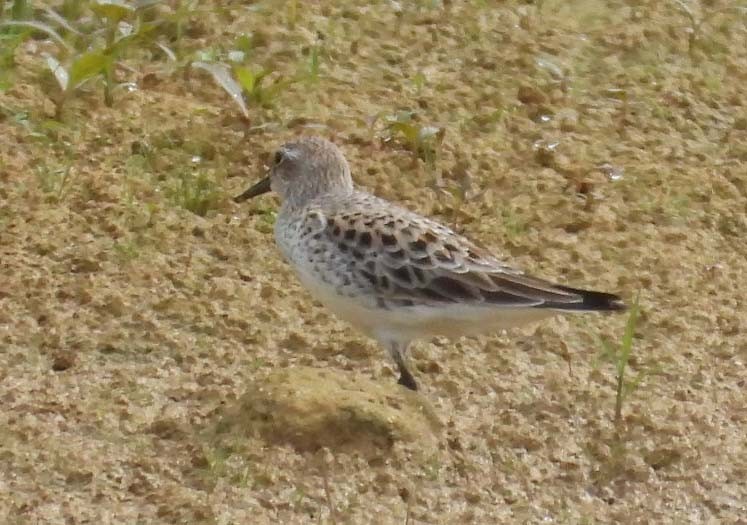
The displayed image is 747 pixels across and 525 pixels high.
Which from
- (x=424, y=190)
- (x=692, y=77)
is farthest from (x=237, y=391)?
(x=692, y=77)

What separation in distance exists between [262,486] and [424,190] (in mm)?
2080

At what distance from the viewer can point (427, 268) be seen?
4922mm

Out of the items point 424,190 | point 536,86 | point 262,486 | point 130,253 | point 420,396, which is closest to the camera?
point 262,486

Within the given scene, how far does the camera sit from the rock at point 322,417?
4.66 m

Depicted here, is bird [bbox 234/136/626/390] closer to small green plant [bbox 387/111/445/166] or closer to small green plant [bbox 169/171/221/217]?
small green plant [bbox 169/171/221/217]

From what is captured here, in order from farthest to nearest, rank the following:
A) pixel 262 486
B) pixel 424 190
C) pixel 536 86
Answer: pixel 536 86 → pixel 424 190 → pixel 262 486

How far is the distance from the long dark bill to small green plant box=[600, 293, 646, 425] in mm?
1391

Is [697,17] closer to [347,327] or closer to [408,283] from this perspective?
[347,327]

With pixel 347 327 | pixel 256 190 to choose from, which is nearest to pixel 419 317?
pixel 347 327

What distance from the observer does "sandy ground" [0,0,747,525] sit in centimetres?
461

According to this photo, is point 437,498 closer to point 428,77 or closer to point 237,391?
point 237,391

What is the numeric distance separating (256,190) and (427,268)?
1153 mm

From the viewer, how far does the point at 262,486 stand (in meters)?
4.51

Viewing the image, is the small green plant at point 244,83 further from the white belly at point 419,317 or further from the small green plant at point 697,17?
the small green plant at point 697,17
